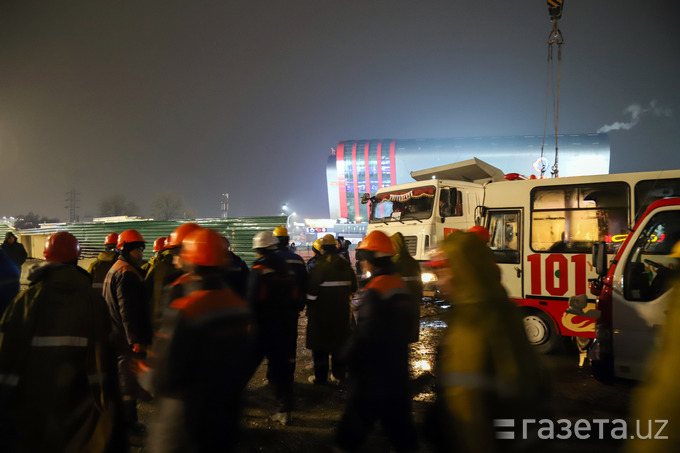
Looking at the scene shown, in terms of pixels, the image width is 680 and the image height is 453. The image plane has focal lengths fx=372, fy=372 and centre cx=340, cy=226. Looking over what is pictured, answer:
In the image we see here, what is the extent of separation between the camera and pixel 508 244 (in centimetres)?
685

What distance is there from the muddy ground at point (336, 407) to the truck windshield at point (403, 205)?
16.3ft

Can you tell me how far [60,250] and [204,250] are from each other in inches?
40.4

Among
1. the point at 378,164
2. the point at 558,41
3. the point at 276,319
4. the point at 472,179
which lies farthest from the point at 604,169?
the point at 276,319

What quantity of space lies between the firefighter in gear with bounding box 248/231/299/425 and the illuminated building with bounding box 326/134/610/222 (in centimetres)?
6531

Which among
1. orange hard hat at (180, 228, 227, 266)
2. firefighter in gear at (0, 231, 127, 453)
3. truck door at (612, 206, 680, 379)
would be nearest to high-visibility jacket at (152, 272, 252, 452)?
orange hard hat at (180, 228, 227, 266)

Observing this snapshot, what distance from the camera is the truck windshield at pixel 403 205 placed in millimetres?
10500

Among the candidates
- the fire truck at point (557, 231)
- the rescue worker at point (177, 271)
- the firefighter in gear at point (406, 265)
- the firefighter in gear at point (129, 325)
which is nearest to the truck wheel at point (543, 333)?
the fire truck at point (557, 231)

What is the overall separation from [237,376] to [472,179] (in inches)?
421

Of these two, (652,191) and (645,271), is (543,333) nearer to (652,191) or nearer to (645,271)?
(645,271)

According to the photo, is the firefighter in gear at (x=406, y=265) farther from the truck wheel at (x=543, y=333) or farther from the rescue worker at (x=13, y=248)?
the rescue worker at (x=13, y=248)

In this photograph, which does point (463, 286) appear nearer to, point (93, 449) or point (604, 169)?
point (93, 449)

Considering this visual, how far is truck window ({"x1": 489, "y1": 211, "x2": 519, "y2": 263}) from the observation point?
6777 mm

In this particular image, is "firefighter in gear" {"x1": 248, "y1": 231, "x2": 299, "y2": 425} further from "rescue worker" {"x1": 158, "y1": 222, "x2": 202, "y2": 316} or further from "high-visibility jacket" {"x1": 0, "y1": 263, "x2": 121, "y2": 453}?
"high-visibility jacket" {"x1": 0, "y1": 263, "x2": 121, "y2": 453}

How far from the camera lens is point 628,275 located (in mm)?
4422
